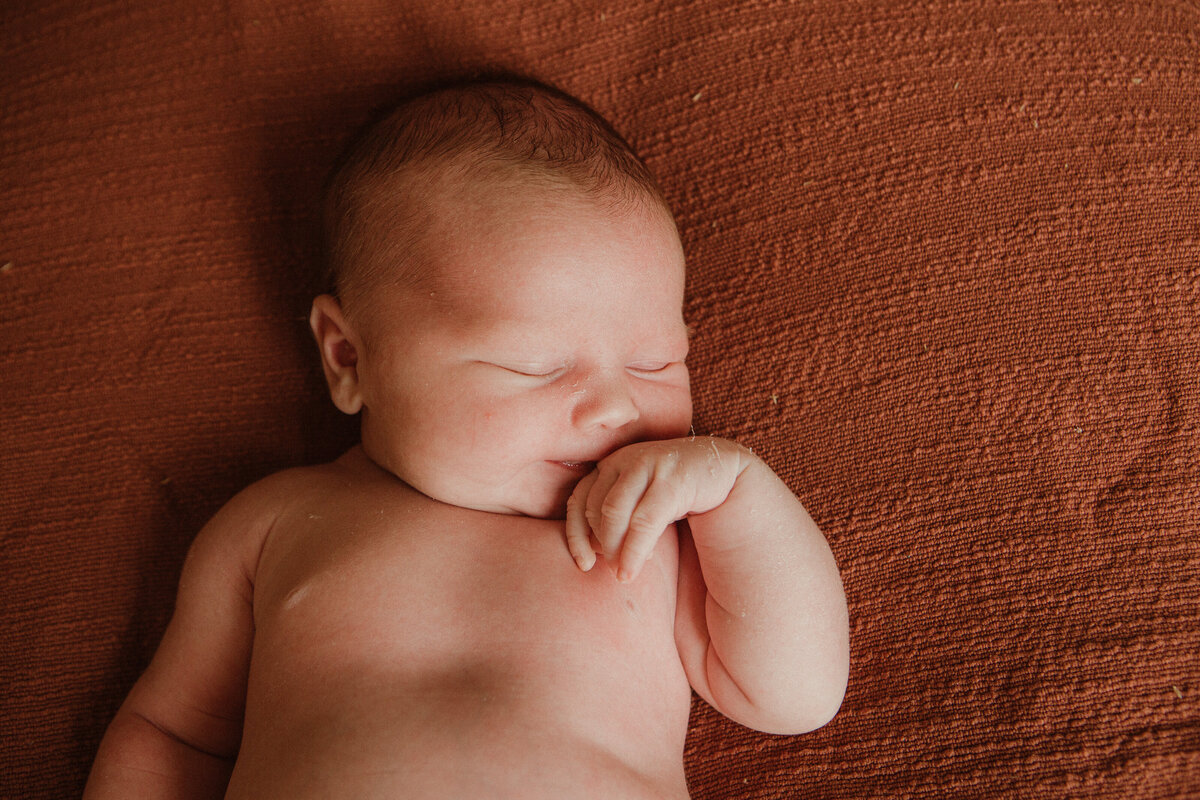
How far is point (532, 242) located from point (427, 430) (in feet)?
0.99

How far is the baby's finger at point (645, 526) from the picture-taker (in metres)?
1.15

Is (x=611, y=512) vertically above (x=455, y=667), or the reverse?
(x=611, y=512)

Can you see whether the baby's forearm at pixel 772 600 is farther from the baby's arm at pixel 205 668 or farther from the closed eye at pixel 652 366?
the baby's arm at pixel 205 668

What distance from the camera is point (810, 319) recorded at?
156 centimetres

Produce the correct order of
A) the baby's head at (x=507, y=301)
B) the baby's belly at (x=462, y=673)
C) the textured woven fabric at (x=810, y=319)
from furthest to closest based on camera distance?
the textured woven fabric at (x=810, y=319) < the baby's head at (x=507, y=301) < the baby's belly at (x=462, y=673)

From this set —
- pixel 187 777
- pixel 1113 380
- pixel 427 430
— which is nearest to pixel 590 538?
pixel 427 430

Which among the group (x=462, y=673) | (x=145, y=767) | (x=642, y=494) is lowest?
(x=145, y=767)

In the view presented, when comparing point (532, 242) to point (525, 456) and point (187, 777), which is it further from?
point (187, 777)

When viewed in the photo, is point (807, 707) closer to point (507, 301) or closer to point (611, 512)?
point (611, 512)

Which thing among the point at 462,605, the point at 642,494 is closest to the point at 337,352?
the point at 462,605

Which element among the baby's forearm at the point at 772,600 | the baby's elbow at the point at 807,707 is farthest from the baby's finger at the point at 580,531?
the baby's elbow at the point at 807,707

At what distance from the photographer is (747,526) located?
4.03ft

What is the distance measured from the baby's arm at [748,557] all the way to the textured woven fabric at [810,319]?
0.63ft

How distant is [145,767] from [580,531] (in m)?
0.75
